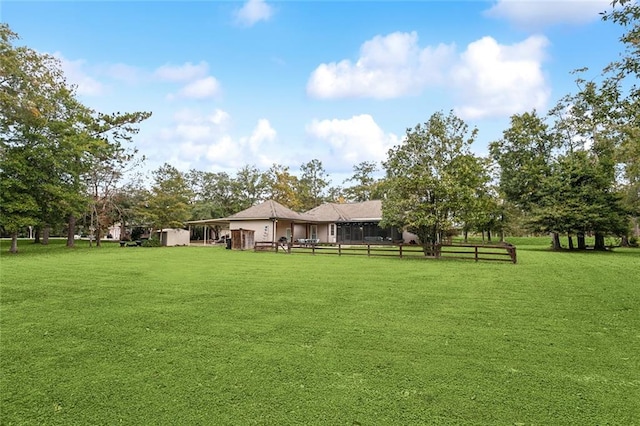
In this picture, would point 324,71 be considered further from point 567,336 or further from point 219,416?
point 219,416

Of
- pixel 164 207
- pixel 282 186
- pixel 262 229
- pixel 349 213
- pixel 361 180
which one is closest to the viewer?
pixel 262 229

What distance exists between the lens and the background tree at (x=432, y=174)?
52.9 ft

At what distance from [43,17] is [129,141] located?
57.7 feet

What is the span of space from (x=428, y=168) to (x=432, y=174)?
0.40 m

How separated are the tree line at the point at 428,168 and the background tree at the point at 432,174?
0.05 meters

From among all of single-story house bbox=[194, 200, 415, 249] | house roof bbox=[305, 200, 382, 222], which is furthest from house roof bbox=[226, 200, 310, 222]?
house roof bbox=[305, 200, 382, 222]

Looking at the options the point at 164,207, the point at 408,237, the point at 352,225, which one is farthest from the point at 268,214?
the point at 408,237

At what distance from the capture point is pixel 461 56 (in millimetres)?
12398

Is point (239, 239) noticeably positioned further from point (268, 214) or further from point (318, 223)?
point (318, 223)

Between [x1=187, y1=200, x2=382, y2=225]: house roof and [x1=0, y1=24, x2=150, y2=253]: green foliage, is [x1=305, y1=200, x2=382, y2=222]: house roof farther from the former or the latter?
[x1=0, y1=24, x2=150, y2=253]: green foliage

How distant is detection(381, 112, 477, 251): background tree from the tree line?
5cm

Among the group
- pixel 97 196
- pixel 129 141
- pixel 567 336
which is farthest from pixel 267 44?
pixel 97 196

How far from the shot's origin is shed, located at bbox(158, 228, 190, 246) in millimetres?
29172

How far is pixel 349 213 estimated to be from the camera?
3181cm
